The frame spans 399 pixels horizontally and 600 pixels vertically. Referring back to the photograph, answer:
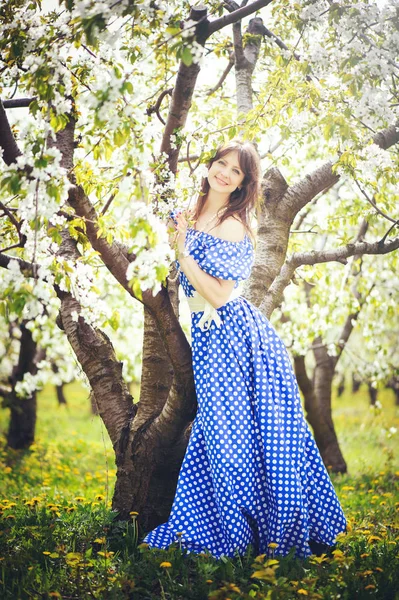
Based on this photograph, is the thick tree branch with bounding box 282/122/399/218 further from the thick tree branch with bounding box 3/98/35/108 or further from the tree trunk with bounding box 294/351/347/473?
the tree trunk with bounding box 294/351/347/473

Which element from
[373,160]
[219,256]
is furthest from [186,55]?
[373,160]

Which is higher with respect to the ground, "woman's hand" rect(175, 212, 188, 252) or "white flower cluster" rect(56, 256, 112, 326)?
"woman's hand" rect(175, 212, 188, 252)

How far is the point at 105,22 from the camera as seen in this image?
2172 millimetres

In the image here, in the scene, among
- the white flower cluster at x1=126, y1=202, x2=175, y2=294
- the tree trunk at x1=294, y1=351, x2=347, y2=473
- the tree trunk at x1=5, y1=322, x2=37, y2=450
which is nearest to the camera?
the white flower cluster at x1=126, y1=202, x2=175, y2=294

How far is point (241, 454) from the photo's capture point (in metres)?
2.98

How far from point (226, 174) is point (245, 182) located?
13 centimetres

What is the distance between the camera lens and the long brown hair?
3260mm

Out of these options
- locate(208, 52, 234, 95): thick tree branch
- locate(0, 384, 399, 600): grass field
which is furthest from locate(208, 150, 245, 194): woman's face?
locate(208, 52, 234, 95): thick tree branch

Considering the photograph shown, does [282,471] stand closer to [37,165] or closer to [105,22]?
[37,165]

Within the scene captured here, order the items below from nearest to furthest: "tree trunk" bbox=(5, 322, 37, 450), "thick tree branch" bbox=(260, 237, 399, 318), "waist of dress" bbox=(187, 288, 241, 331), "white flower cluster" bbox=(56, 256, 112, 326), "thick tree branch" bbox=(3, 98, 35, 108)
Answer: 1. "white flower cluster" bbox=(56, 256, 112, 326)
2. "waist of dress" bbox=(187, 288, 241, 331)
3. "thick tree branch" bbox=(3, 98, 35, 108)
4. "thick tree branch" bbox=(260, 237, 399, 318)
5. "tree trunk" bbox=(5, 322, 37, 450)

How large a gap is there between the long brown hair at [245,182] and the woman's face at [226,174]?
0.02 m

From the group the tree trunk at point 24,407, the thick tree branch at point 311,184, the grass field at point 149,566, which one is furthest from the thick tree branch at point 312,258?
the tree trunk at point 24,407

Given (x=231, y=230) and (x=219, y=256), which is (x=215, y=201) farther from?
(x=219, y=256)

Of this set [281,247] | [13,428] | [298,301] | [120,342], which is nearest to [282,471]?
[281,247]
